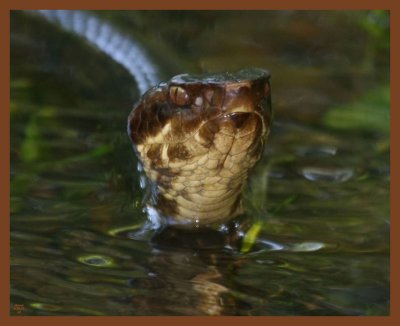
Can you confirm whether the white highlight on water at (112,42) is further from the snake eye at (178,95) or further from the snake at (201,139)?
the snake eye at (178,95)

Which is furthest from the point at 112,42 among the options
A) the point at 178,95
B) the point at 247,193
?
the point at 178,95

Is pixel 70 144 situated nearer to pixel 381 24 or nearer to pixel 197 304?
pixel 197 304

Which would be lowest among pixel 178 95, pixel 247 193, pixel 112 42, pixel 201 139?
pixel 247 193

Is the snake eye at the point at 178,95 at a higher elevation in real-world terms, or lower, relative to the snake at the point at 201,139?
higher

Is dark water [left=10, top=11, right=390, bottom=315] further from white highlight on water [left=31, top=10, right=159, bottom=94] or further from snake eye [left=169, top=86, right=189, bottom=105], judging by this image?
snake eye [left=169, top=86, right=189, bottom=105]

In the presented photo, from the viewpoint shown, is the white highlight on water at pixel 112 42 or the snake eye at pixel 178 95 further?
the white highlight on water at pixel 112 42

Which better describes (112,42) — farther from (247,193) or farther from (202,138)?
(202,138)

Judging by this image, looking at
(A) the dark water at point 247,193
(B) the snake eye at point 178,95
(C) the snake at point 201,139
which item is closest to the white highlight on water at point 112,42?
(A) the dark water at point 247,193
